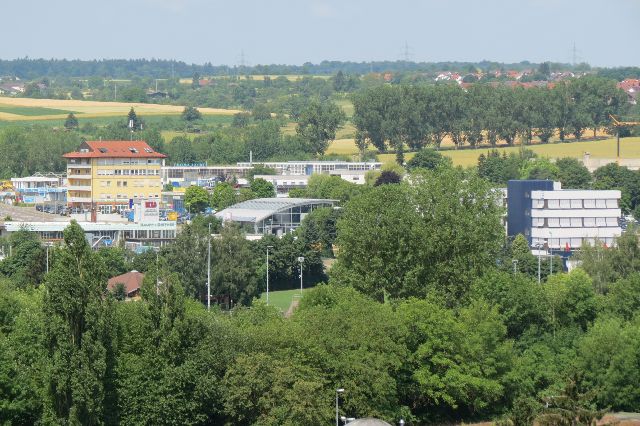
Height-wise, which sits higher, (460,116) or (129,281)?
(460,116)

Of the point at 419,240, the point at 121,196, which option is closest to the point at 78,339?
the point at 419,240

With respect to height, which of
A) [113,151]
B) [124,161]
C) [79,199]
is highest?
[113,151]

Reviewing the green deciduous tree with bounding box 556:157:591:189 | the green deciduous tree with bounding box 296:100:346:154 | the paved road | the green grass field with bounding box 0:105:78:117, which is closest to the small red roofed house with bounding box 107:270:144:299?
the paved road

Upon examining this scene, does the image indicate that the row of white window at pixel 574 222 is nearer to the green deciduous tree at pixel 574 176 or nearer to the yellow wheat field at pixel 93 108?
the green deciduous tree at pixel 574 176

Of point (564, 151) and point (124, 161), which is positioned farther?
point (564, 151)

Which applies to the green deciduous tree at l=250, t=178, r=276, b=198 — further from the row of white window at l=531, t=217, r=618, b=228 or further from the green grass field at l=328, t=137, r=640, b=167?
the row of white window at l=531, t=217, r=618, b=228

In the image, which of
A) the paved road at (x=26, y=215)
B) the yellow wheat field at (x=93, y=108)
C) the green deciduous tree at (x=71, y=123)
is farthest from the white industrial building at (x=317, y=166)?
the yellow wheat field at (x=93, y=108)

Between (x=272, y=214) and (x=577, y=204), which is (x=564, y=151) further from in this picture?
(x=272, y=214)
